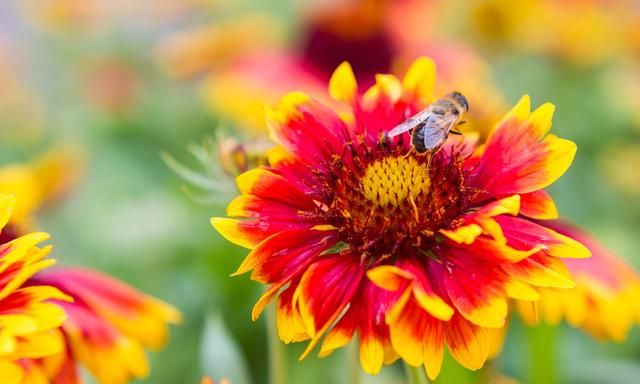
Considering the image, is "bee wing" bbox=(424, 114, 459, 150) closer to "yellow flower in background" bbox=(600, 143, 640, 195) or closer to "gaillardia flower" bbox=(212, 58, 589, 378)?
"gaillardia flower" bbox=(212, 58, 589, 378)

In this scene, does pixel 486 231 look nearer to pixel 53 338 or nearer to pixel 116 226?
pixel 53 338

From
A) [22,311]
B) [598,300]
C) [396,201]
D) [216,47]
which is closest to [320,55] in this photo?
[216,47]

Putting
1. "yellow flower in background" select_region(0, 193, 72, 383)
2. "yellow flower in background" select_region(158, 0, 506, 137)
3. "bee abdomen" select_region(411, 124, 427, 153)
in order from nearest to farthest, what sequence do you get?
"yellow flower in background" select_region(0, 193, 72, 383)
"bee abdomen" select_region(411, 124, 427, 153)
"yellow flower in background" select_region(158, 0, 506, 137)

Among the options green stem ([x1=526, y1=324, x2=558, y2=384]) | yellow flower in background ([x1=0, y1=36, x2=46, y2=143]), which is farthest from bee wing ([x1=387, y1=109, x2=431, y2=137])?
yellow flower in background ([x1=0, y1=36, x2=46, y2=143])

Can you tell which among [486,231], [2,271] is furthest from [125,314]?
[486,231]

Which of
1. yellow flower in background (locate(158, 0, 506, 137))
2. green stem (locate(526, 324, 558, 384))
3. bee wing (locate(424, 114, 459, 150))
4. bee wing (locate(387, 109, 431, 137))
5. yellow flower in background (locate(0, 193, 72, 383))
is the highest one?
yellow flower in background (locate(0, 193, 72, 383))

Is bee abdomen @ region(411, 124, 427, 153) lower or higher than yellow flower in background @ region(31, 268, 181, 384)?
higher
